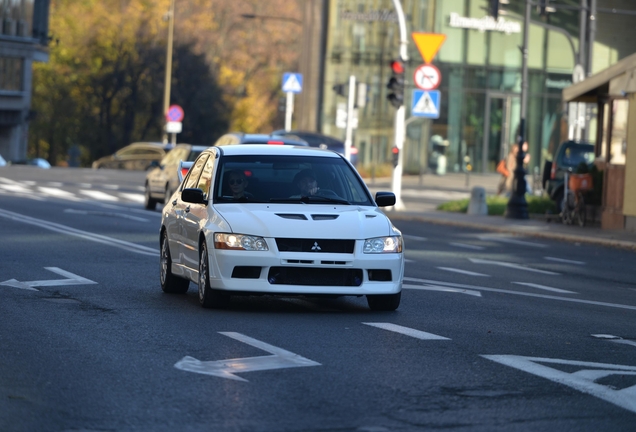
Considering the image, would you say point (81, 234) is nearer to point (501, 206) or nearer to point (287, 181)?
point (287, 181)

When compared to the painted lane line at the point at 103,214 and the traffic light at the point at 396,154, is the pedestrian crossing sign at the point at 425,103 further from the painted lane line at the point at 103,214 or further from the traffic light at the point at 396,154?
the painted lane line at the point at 103,214

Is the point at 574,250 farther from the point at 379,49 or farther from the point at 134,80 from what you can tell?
the point at 134,80

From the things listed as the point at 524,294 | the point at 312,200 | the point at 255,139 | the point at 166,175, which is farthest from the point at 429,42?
the point at 312,200

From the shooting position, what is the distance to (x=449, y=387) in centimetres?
813

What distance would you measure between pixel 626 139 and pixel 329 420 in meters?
→ 22.0

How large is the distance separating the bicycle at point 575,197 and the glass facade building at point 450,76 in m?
28.5

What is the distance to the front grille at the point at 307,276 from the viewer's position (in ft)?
37.6

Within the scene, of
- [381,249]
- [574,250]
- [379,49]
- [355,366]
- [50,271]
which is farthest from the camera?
[379,49]

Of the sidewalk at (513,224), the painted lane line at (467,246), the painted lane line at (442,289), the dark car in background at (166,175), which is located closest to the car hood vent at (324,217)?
the painted lane line at (442,289)

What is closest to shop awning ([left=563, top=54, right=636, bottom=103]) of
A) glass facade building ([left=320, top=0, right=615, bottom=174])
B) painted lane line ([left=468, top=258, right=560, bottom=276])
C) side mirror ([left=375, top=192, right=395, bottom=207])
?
painted lane line ([left=468, top=258, right=560, bottom=276])

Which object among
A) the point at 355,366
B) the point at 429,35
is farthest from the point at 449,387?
the point at 429,35

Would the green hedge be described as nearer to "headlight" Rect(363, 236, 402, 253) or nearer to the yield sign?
the yield sign

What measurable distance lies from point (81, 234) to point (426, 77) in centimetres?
1410

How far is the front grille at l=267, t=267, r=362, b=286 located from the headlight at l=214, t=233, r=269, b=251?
22cm
